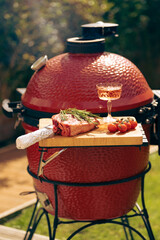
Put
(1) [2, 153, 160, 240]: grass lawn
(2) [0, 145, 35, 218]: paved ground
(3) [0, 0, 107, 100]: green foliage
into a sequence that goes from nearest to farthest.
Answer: (1) [2, 153, 160, 240]: grass lawn
(2) [0, 145, 35, 218]: paved ground
(3) [0, 0, 107, 100]: green foliage

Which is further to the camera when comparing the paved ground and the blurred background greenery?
the blurred background greenery

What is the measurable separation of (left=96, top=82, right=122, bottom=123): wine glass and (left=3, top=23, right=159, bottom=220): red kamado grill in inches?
7.4

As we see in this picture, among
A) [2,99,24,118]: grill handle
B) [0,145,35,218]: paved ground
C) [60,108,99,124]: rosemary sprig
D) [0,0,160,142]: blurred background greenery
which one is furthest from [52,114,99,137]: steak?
[0,0,160,142]: blurred background greenery

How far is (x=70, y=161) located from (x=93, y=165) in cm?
19

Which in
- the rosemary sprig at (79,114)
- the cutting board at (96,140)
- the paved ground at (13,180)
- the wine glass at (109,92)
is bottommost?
the paved ground at (13,180)

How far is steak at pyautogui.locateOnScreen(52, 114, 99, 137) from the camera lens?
3.23 m

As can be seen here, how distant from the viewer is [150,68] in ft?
36.5

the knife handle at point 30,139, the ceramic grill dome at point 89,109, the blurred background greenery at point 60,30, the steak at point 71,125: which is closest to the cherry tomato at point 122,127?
the steak at point 71,125

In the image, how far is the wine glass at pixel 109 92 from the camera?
337cm

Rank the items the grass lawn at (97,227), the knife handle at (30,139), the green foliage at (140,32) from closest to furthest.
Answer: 1. the knife handle at (30,139)
2. the grass lawn at (97,227)
3. the green foliage at (140,32)

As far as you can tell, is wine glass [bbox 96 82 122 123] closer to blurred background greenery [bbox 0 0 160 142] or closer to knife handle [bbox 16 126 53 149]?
knife handle [bbox 16 126 53 149]

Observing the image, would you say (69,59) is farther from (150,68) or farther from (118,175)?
(150,68)

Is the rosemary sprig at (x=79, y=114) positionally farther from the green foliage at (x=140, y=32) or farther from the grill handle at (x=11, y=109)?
the green foliage at (x=140, y=32)

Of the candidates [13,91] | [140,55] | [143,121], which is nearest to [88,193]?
[143,121]
